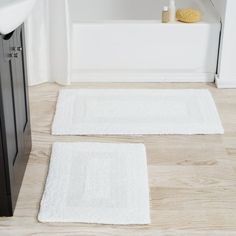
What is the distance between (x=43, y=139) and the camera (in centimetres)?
260

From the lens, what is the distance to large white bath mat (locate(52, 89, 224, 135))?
2.68 m

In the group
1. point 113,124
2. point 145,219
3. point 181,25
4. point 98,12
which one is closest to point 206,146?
point 113,124

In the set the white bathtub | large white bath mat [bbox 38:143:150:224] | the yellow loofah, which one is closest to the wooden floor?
large white bath mat [bbox 38:143:150:224]

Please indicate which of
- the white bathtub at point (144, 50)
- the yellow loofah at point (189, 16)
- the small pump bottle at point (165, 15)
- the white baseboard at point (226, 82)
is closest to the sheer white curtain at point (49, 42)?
the white bathtub at point (144, 50)

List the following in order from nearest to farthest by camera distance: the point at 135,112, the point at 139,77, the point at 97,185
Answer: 1. the point at 97,185
2. the point at 135,112
3. the point at 139,77

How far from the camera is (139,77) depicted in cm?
322

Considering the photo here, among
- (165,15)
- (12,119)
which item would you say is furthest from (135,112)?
(12,119)

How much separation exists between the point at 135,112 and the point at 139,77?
44cm

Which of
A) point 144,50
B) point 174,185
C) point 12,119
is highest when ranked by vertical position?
point 12,119

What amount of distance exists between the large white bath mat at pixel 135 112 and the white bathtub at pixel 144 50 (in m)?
0.17

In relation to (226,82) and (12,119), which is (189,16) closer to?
(226,82)

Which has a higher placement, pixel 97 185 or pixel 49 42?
pixel 49 42

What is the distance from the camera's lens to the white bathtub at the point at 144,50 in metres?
3.09

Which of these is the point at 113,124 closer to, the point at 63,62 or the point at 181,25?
the point at 63,62
